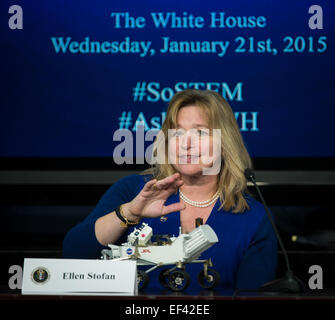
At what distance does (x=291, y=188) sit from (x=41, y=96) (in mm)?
1541

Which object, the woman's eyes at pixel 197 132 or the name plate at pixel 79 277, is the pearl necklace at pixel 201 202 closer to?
the woman's eyes at pixel 197 132

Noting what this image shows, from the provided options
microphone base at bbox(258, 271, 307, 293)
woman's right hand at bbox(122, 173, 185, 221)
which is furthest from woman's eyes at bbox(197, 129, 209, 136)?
microphone base at bbox(258, 271, 307, 293)

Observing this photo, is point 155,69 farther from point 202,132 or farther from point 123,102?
point 202,132

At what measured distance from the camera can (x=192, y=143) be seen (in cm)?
190

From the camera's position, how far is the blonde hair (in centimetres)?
195

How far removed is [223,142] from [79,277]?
0.89 metres

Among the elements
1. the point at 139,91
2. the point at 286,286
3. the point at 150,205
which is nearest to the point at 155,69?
the point at 139,91

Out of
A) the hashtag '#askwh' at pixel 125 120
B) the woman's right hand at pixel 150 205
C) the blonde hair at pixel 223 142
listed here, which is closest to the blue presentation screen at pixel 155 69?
the hashtag '#askwh' at pixel 125 120

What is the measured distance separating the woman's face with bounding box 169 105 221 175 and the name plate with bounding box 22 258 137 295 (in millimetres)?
655

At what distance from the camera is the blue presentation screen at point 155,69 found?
3.12m

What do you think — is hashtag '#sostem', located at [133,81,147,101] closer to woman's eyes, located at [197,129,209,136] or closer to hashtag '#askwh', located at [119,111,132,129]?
hashtag '#askwh', located at [119,111,132,129]

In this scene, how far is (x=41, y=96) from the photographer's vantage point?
3189 millimetres
